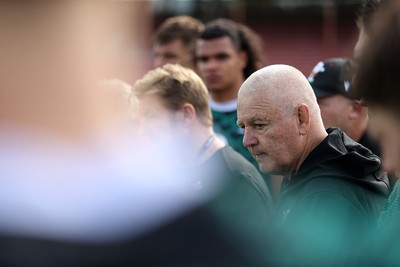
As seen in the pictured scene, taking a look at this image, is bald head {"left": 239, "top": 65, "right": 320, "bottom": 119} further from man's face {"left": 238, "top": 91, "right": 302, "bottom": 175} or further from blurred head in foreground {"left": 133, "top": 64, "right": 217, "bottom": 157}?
blurred head in foreground {"left": 133, "top": 64, "right": 217, "bottom": 157}

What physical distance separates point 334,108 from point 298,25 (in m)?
20.9

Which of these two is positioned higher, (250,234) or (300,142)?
(250,234)

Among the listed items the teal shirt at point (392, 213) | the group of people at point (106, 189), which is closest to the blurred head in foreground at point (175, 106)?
the teal shirt at point (392, 213)

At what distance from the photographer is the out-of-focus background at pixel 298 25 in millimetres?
22797

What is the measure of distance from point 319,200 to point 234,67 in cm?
307

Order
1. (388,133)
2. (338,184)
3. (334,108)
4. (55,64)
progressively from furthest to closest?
(334,108) → (338,184) → (388,133) → (55,64)

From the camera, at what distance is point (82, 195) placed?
44.8 inches

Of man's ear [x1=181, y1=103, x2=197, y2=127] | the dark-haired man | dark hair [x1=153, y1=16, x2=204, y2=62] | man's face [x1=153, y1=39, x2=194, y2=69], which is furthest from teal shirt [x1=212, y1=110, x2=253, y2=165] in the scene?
dark hair [x1=153, y1=16, x2=204, y2=62]

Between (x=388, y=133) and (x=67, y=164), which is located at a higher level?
(x=67, y=164)

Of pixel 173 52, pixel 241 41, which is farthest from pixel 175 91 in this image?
pixel 173 52

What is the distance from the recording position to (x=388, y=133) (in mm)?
1595

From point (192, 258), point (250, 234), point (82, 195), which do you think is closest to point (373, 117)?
point (250, 234)

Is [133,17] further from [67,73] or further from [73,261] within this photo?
[73,261]

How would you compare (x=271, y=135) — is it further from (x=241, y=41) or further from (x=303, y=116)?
(x=241, y=41)
